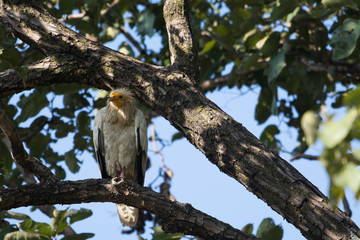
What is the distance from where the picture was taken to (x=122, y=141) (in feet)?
17.4

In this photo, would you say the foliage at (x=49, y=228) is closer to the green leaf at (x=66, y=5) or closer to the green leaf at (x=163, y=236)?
the green leaf at (x=163, y=236)

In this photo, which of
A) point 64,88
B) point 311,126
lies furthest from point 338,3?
point 311,126

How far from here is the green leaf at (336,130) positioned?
106 centimetres

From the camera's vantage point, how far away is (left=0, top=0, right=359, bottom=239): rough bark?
2.80m

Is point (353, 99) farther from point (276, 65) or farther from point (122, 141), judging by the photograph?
point (122, 141)

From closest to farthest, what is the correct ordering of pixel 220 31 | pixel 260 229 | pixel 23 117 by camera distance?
pixel 260 229
pixel 23 117
pixel 220 31

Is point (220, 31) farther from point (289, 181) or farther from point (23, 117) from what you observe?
point (289, 181)

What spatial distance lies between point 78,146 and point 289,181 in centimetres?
316

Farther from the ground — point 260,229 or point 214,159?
point 214,159

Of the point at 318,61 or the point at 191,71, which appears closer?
the point at 191,71

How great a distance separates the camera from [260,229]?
133 inches

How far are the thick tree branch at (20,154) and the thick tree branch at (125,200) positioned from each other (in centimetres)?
13

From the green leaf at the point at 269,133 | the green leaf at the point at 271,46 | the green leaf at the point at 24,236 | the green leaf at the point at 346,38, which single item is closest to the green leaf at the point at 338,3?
the green leaf at the point at 346,38

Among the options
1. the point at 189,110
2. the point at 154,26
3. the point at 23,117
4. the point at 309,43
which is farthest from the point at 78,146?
the point at 309,43
